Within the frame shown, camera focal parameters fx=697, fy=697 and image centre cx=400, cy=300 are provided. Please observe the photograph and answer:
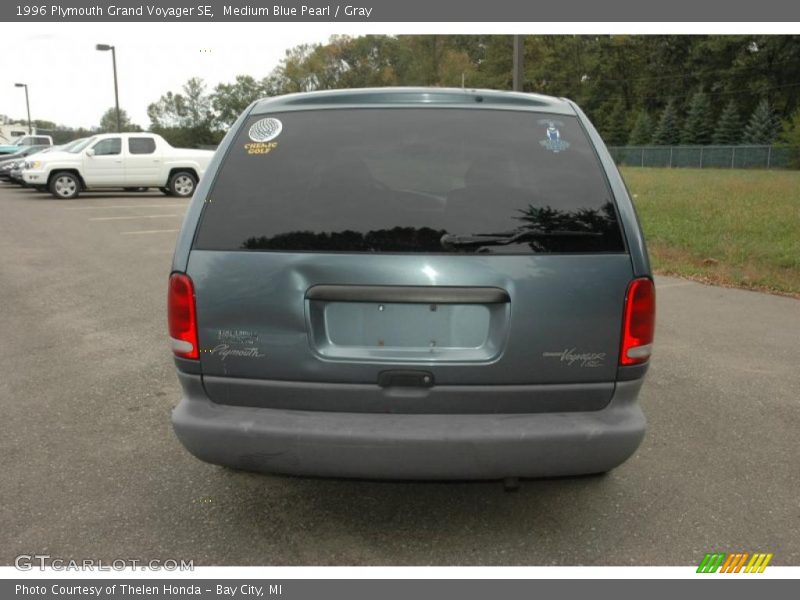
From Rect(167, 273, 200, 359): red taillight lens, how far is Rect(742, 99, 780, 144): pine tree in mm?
71202

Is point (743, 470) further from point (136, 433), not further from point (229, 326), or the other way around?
point (136, 433)

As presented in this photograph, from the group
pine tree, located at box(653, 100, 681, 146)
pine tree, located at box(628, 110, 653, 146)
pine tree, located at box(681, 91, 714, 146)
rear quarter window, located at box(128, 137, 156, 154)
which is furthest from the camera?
pine tree, located at box(628, 110, 653, 146)

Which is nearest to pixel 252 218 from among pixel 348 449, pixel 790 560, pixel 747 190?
pixel 348 449

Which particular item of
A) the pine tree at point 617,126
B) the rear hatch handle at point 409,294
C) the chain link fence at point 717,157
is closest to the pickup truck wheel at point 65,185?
the rear hatch handle at point 409,294

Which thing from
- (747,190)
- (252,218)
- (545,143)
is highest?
(545,143)

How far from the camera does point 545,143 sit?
9.30 feet

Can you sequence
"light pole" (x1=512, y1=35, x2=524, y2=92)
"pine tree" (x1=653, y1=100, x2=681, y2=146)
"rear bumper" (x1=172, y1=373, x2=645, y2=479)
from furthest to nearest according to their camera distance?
"pine tree" (x1=653, y1=100, x2=681, y2=146)
"light pole" (x1=512, y1=35, x2=524, y2=92)
"rear bumper" (x1=172, y1=373, x2=645, y2=479)

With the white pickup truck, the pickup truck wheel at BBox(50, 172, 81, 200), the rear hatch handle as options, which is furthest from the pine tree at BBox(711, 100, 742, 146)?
the rear hatch handle

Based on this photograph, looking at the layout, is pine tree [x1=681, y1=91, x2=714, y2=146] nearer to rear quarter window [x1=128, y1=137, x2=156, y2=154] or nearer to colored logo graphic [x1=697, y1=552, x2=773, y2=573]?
rear quarter window [x1=128, y1=137, x2=156, y2=154]

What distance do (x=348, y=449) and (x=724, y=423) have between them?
9.19 ft

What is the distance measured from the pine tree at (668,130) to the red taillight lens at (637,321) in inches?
3170

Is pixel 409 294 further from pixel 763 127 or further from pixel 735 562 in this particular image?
pixel 763 127

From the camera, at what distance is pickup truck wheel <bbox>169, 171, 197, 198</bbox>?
808 inches
